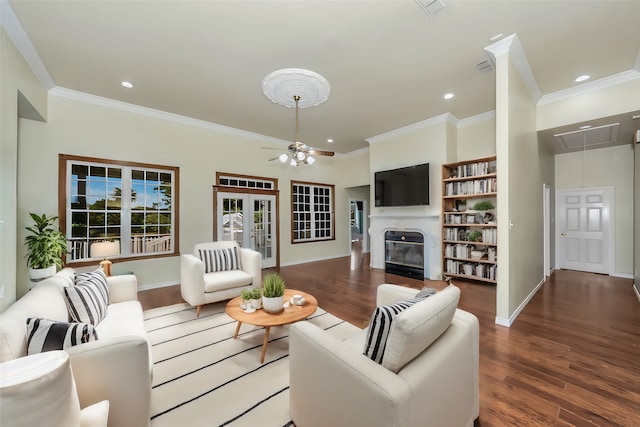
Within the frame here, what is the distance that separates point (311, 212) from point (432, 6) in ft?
17.5

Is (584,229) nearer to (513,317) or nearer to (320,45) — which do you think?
(513,317)

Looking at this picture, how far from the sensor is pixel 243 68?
3.24 m

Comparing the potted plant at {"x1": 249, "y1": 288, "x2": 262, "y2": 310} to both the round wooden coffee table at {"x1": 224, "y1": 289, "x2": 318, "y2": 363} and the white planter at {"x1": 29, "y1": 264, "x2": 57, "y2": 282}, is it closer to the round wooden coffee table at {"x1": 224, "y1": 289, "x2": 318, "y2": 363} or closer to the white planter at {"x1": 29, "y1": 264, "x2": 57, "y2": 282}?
the round wooden coffee table at {"x1": 224, "y1": 289, "x2": 318, "y2": 363}

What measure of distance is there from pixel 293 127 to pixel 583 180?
629 cm

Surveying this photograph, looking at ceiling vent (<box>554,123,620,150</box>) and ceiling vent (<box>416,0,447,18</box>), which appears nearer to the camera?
ceiling vent (<box>416,0,447,18</box>)

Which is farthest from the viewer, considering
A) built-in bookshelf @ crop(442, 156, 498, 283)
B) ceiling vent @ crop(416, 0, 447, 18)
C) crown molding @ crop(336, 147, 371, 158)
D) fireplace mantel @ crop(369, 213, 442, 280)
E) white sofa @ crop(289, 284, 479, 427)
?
crown molding @ crop(336, 147, 371, 158)

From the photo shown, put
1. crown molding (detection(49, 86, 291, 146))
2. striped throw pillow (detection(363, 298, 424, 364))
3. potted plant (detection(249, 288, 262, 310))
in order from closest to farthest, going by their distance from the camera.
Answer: striped throw pillow (detection(363, 298, 424, 364)), potted plant (detection(249, 288, 262, 310)), crown molding (detection(49, 86, 291, 146))

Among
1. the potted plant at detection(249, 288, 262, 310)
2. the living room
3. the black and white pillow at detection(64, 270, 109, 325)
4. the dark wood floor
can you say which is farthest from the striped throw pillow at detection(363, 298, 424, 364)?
the living room

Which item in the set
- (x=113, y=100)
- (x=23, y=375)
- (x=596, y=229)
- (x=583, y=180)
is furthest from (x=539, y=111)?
(x=113, y=100)

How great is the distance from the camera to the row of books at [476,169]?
14.8ft

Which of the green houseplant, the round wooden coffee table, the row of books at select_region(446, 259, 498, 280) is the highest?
the green houseplant

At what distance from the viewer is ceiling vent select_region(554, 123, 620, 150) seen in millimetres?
4062

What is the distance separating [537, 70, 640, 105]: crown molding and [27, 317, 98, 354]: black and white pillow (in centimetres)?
596

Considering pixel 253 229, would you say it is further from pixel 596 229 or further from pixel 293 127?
pixel 596 229
